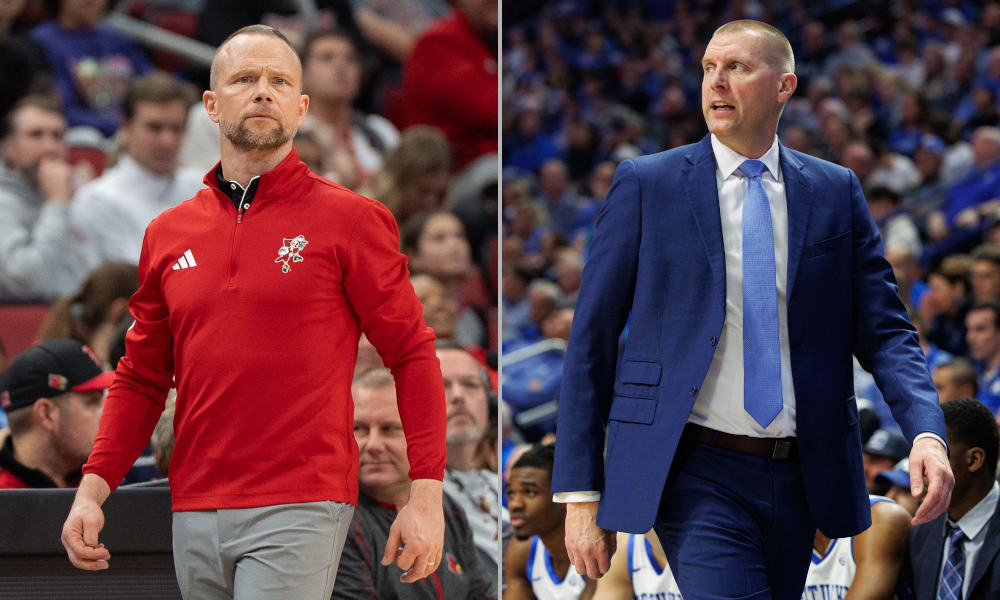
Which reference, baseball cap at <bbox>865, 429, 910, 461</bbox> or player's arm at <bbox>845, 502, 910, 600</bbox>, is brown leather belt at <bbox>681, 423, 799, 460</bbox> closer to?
player's arm at <bbox>845, 502, 910, 600</bbox>

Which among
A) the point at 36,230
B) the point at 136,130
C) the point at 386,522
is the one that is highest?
the point at 136,130

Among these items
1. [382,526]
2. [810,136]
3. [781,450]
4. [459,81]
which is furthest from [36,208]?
[810,136]

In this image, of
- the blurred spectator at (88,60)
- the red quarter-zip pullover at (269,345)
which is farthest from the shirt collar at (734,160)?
the blurred spectator at (88,60)

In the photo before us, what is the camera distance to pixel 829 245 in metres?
2.18

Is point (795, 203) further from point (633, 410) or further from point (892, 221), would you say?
point (892, 221)

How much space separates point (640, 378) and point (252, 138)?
34.8 inches

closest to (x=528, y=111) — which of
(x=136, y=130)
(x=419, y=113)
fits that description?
(x=419, y=113)

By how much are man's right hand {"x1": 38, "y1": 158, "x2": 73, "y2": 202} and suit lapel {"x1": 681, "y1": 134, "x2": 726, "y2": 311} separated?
507 cm

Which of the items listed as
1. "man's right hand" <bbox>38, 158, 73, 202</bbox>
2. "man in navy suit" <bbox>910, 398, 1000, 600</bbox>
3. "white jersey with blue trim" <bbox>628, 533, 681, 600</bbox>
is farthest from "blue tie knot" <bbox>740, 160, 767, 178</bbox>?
"man's right hand" <bbox>38, 158, 73, 202</bbox>

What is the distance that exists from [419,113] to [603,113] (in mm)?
5362

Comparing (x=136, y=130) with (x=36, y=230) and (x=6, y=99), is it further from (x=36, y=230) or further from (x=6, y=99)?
(x=6, y=99)

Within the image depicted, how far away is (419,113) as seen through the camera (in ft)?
25.8

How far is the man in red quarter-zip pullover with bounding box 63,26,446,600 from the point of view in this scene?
196cm

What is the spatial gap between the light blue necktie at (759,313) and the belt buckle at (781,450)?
68mm
